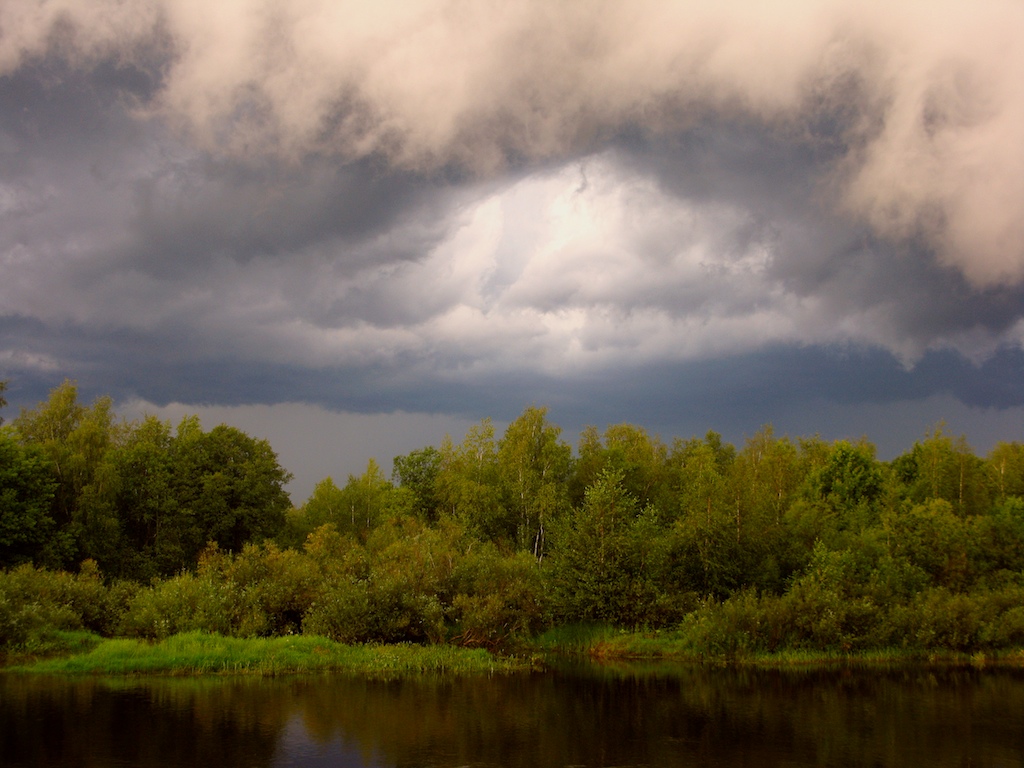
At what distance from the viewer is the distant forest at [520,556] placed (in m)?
44.1

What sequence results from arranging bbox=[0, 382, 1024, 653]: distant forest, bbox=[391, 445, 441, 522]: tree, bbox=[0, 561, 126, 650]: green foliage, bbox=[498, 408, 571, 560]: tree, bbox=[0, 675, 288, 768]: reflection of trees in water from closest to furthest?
bbox=[0, 675, 288, 768]: reflection of trees in water
bbox=[0, 561, 126, 650]: green foliage
bbox=[0, 382, 1024, 653]: distant forest
bbox=[498, 408, 571, 560]: tree
bbox=[391, 445, 441, 522]: tree

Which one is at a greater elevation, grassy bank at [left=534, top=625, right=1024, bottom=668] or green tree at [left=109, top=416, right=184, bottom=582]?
green tree at [left=109, top=416, right=184, bottom=582]

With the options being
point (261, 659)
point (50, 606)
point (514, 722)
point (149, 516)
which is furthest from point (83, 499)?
point (514, 722)

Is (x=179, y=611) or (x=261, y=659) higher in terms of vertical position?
(x=179, y=611)

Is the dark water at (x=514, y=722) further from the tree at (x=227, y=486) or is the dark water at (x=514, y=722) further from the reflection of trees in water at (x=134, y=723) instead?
the tree at (x=227, y=486)

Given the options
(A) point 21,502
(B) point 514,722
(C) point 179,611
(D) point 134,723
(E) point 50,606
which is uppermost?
(A) point 21,502

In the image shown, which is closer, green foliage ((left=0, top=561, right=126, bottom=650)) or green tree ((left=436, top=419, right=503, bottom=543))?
green foliage ((left=0, top=561, right=126, bottom=650))

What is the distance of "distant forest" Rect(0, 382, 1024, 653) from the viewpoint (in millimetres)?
44125

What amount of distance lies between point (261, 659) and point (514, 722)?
16.2 m

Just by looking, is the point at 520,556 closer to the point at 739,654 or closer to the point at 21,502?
the point at 739,654

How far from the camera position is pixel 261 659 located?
38812 mm

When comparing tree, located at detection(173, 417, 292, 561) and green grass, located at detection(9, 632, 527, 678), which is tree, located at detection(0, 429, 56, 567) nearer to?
tree, located at detection(173, 417, 292, 561)

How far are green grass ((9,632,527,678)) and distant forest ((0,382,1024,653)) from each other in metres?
1.87

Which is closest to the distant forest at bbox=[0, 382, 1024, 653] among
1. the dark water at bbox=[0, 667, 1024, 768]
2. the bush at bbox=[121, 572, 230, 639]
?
the bush at bbox=[121, 572, 230, 639]
